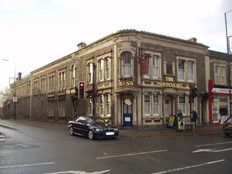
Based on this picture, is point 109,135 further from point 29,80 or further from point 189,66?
point 29,80

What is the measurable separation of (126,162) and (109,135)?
8.58 m

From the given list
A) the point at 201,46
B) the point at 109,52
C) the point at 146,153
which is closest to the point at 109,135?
the point at 146,153

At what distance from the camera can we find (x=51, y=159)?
36.5 ft

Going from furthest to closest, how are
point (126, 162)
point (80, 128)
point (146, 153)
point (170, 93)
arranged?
1. point (170, 93)
2. point (80, 128)
3. point (146, 153)
4. point (126, 162)

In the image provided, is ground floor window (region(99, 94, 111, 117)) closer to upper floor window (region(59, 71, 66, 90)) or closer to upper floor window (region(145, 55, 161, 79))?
upper floor window (region(145, 55, 161, 79))

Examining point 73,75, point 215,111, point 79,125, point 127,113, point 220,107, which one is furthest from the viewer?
point 73,75

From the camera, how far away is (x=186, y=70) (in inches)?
1203

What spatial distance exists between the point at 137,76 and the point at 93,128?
8.87 metres

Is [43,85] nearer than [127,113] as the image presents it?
No

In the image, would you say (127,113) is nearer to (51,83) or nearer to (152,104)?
(152,104)

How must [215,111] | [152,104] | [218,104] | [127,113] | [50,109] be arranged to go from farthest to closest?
[50,109] < [218,104] < [215,111] < [152,104] < [127,113]

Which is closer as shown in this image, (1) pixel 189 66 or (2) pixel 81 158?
(2) pixel 81 158

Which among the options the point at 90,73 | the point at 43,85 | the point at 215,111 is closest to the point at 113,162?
the point at 90,73

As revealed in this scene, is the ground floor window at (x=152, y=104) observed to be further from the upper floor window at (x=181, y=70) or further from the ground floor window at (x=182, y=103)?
the upper floor window at (x=181, y=70)
